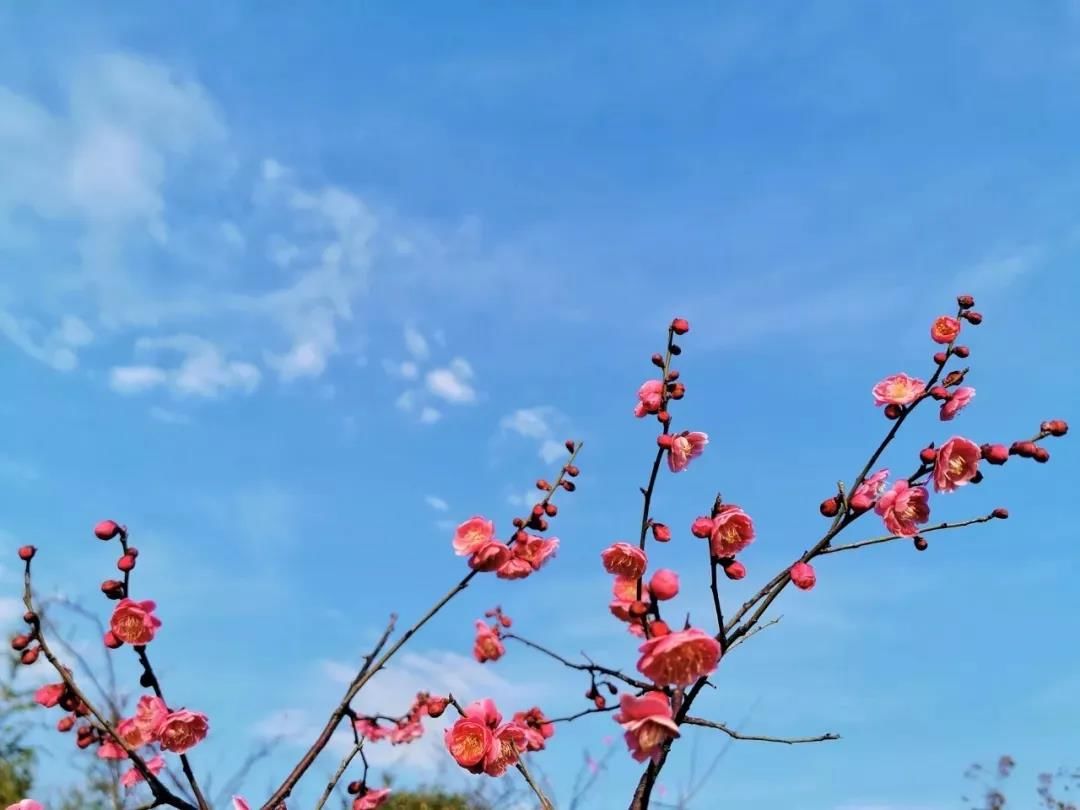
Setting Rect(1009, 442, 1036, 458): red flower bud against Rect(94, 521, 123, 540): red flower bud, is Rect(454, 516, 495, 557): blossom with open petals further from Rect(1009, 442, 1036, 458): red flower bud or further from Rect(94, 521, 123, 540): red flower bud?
Rect(1009, 442, 1036, 458): red flower bud

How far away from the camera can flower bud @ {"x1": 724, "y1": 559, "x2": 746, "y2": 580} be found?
6.18ft

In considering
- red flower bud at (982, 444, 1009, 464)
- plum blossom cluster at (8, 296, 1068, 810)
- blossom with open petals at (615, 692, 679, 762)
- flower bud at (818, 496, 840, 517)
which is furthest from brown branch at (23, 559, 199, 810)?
red flower bud at (982, 444, 1009, 464)

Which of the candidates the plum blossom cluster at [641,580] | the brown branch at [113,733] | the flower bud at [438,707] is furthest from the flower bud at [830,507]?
the brown branch at [113,733]

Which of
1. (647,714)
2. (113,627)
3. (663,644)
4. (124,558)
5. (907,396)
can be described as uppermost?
(907,396)

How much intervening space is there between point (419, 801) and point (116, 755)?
7569mm

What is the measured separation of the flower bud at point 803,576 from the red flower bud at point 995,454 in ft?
1.76

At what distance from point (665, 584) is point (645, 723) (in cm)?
24

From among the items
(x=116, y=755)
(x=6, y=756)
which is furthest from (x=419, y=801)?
(x=116, y=755)

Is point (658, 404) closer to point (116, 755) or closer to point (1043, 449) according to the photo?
point (1043, 449)

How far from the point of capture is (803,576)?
186 centimetres

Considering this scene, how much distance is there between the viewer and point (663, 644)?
1.49 meters

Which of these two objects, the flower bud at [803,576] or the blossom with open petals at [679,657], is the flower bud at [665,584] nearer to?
the blossom with open petals at [679,657]

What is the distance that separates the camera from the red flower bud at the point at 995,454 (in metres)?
2.03

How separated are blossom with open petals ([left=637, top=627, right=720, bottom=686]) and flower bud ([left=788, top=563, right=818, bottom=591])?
0.41m
